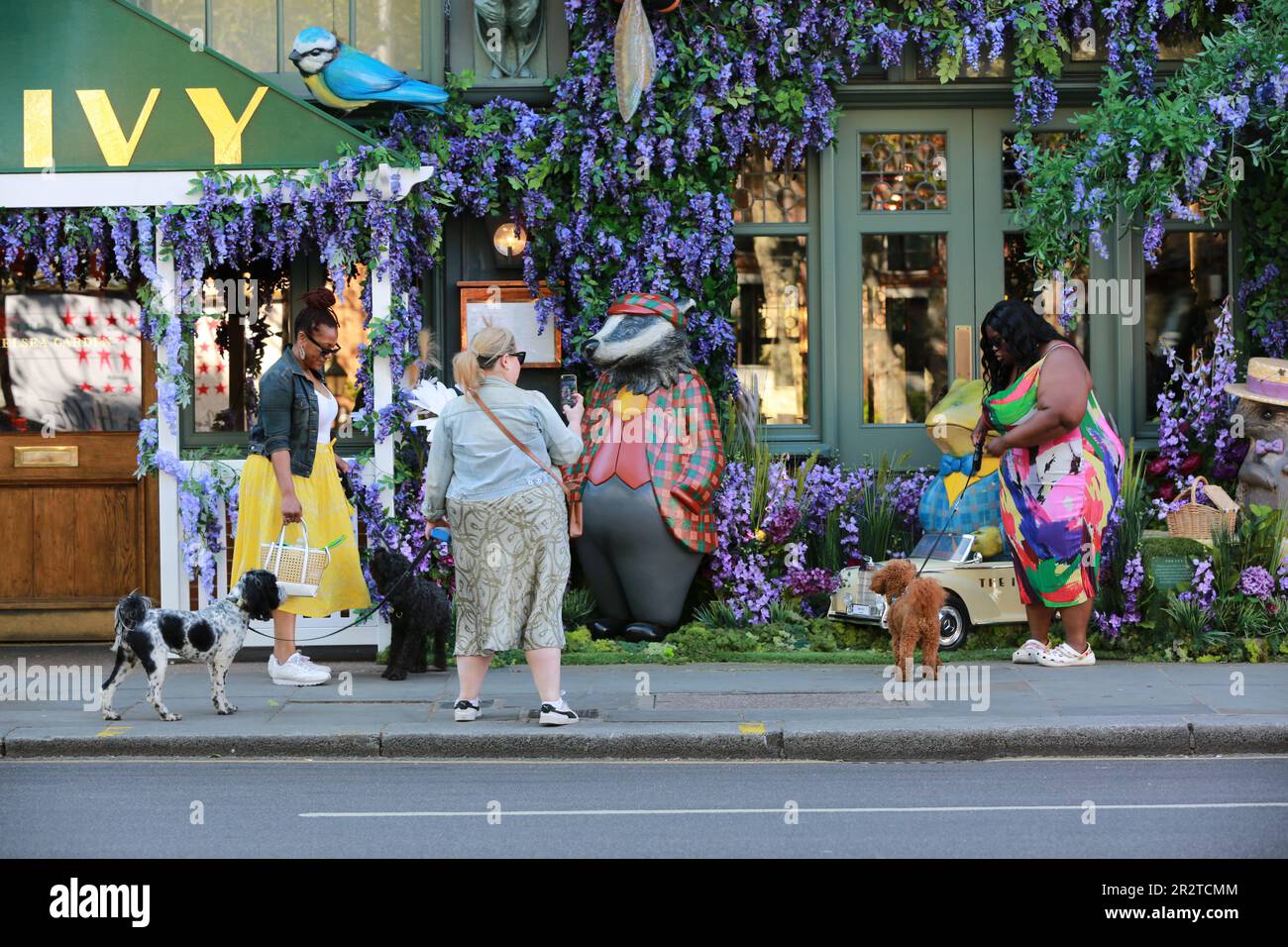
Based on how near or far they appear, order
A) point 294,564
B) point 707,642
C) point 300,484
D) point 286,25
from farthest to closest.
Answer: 1. point 286,25
2. point 707,642
3. point 300,484
4. point 294,564

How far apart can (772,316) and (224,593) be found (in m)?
4.18

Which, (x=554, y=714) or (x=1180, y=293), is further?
(x=1180, y=293)

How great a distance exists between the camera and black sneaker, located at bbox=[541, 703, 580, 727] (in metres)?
8.17

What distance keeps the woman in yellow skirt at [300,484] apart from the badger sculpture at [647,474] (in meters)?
1.59

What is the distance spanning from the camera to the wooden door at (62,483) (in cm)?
1120

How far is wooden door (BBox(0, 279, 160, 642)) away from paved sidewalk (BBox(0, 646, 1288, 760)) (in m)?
1.72

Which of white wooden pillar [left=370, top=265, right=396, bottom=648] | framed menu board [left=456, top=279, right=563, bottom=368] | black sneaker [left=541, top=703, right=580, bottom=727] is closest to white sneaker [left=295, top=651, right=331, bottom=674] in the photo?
white wooden pillar [left=370, top=265, right=396, bottom=648]

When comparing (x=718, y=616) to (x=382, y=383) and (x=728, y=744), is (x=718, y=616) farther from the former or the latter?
(x=728, y=744)

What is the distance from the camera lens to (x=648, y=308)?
10539 millimetres

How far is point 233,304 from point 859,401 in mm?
4371

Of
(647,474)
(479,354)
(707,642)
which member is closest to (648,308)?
(647,474)

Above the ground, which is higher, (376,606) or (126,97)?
(126,97)

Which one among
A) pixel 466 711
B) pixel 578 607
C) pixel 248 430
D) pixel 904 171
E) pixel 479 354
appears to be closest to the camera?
pixel 479 354

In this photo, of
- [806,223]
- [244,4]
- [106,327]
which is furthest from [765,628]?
[244,4]
